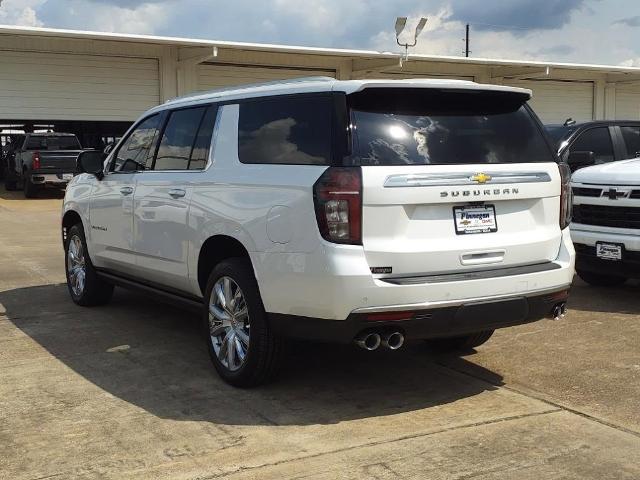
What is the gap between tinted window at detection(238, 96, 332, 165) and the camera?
443cm

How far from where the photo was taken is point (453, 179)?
4.37m

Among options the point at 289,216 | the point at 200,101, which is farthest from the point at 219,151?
the point at 289,216

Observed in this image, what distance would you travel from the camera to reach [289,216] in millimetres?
4383

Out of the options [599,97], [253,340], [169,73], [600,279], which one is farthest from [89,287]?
[599,97]

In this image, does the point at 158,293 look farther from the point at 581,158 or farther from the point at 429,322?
the point at 581,158

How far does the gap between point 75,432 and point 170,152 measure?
2428mm

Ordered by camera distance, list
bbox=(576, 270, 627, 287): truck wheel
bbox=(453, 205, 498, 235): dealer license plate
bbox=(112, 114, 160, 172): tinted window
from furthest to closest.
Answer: bbox=(576, 270, 627, 287): truck wheel, bbox=(112, 114, 160, 172): tinted window, bbox=(453, 205, 498, 235): dealer license plate

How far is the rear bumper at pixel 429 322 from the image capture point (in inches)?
167

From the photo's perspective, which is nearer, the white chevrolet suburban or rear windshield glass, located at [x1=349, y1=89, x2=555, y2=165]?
the white chevrolet suburban

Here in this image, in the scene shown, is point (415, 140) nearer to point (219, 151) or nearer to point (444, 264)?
point (444, 264)

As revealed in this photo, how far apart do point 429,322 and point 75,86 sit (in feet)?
74.0

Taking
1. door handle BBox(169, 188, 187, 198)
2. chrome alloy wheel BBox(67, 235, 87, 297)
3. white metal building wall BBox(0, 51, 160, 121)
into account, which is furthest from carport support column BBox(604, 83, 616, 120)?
door handle BBox(169, 188, 187, 198)

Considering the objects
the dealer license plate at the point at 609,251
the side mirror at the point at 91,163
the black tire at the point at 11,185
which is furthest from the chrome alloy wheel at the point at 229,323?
the black tire at the point at 11,185

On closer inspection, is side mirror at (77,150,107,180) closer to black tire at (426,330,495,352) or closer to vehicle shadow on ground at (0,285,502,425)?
vehicle shadow on ground at (0,285,502,425)
